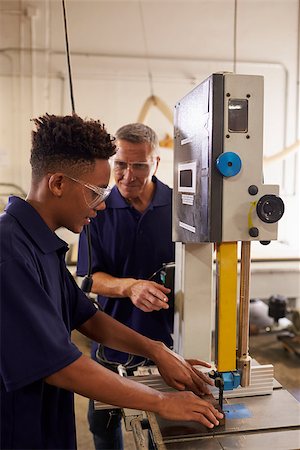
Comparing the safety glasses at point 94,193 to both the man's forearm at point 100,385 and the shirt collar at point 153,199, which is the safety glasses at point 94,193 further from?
the shirt collar at point 153,199

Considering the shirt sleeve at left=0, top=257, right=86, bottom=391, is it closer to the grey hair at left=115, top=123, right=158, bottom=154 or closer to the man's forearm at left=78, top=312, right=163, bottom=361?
the man's forearm at left=78, top=312, right=163, bottom=361

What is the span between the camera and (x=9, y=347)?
732 mm

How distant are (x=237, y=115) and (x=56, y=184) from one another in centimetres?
42

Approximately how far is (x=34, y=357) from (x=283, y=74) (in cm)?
379

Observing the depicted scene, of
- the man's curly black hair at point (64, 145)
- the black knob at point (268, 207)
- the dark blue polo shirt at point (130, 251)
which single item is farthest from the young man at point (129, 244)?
the black knob at point (268, 207)

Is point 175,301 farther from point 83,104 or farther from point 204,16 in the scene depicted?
point 204,16

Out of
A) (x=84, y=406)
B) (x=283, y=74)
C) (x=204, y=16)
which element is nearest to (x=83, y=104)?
(x=204, y=16)

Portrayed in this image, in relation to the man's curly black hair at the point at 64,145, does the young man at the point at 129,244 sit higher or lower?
lower

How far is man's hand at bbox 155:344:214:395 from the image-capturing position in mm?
1053

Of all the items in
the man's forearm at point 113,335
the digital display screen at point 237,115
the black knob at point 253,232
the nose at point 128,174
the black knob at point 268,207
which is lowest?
the man's forearm at point 113,335

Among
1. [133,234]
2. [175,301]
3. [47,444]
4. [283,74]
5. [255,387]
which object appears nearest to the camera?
[47,444]

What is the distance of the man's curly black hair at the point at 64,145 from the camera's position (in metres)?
0.92

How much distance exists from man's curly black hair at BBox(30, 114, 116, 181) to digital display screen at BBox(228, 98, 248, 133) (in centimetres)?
28

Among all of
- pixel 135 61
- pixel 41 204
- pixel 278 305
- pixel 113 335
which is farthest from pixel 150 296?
pixel 135 61
